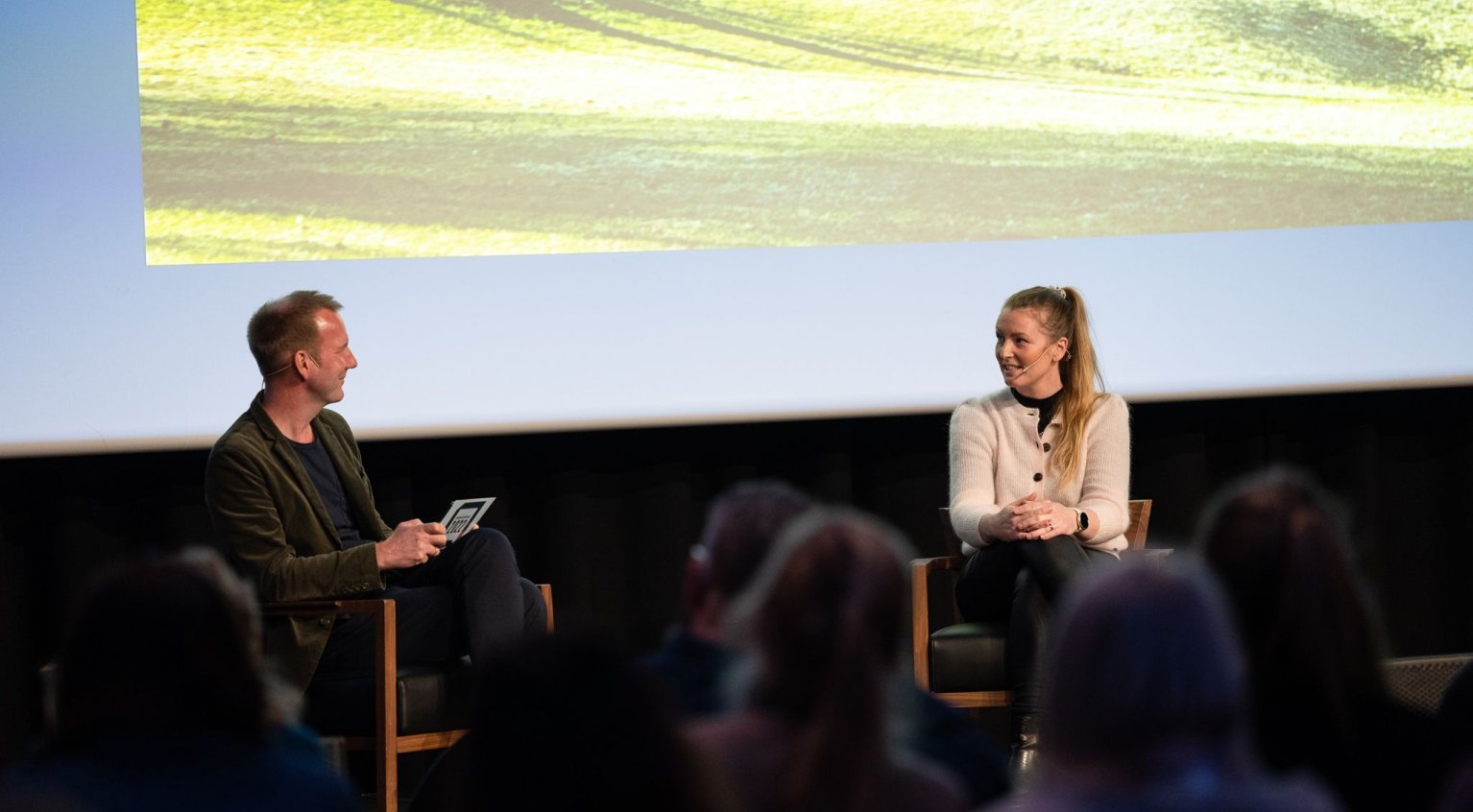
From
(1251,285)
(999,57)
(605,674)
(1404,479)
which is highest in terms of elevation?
(999,57)

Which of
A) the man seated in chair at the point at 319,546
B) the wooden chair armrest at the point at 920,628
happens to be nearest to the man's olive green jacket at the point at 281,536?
the man seated in chair at the point at 319,546

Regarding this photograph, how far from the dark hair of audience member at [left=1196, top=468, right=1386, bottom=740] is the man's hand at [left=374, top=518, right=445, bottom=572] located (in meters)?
2.01

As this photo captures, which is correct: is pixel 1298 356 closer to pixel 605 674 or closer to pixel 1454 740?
pixel 1454 740

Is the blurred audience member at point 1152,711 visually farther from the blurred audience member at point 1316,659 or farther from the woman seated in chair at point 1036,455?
the woman seated in chair at point 1036,455

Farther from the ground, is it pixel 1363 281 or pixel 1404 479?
pixel 1363 281

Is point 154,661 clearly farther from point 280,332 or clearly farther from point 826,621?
point 280,332

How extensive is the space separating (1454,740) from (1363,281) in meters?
2.92

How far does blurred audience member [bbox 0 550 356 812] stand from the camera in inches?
48.5

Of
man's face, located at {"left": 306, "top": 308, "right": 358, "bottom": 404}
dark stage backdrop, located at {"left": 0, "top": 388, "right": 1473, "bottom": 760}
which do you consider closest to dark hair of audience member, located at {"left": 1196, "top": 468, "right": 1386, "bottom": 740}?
man's face, located at {"left": 306, "top": 308, "right": 358, "bottom": 404}

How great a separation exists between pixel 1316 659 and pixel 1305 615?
0.05 meters

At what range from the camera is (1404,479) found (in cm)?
452

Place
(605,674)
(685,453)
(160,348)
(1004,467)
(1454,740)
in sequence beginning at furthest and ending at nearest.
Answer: (685,453) → (160,348) → (1004,467) → (1454,740) → (605,674)

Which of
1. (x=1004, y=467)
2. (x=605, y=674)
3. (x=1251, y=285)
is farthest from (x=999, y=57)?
(x=605, y=674)

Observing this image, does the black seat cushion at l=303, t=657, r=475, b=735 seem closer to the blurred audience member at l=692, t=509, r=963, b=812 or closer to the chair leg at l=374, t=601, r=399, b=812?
the chair leg at l=374, t=601, r=399, b=812
